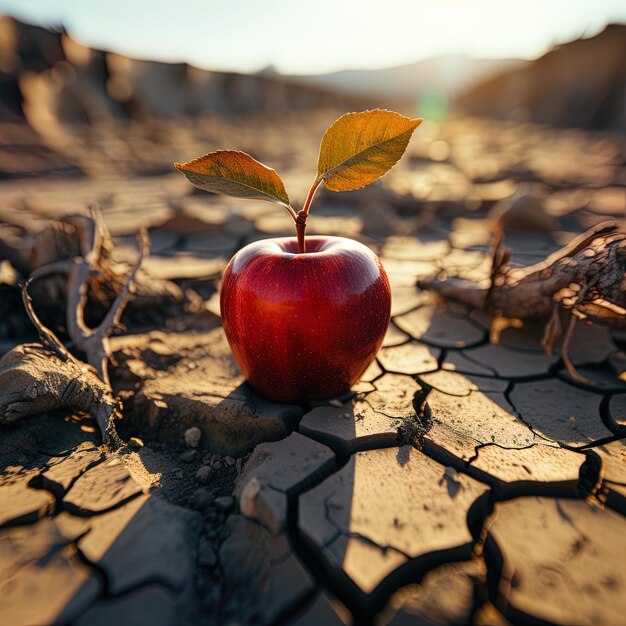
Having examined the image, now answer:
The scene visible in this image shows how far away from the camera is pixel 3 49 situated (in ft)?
25.9

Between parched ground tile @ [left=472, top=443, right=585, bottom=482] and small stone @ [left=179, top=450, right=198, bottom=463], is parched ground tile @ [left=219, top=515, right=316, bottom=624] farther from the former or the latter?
parched ground tile @ [left=472, top=443, right=585, bottom=482]

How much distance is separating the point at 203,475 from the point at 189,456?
0.33 ft

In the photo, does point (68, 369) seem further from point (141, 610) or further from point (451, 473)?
point (451, 473)

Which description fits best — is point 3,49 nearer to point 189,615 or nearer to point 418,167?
point 418,167

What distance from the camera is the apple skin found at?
1061 mm

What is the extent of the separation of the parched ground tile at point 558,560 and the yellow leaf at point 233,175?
969 mm

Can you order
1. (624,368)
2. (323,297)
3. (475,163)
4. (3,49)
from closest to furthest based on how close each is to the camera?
(323,297), (624,368), (475,163), (3,49)

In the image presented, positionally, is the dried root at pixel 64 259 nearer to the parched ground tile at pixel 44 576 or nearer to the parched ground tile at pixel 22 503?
the parched ground tile at pixel 22 503

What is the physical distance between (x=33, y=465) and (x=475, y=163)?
7.32 m

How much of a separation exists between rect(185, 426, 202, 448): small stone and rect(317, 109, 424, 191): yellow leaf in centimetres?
80

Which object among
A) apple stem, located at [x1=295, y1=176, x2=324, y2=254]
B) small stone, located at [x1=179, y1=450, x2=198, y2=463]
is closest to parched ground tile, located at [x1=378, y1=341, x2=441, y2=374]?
apple stem, located at [x1=295, y1=176, x2=324, y2=254]

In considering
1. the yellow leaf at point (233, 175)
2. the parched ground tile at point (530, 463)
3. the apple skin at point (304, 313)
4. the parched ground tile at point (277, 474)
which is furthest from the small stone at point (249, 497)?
the yellow leaf at point (233, 175)

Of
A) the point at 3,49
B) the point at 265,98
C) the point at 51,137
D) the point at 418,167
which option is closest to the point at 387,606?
the point at 418,167

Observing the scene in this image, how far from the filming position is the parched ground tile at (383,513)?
815 millimetres
